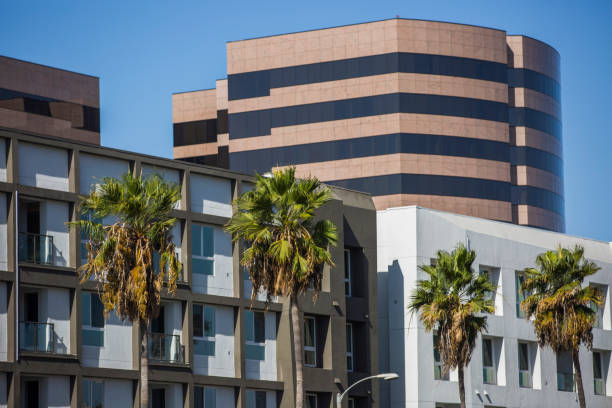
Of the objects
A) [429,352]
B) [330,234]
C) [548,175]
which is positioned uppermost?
[548,175]

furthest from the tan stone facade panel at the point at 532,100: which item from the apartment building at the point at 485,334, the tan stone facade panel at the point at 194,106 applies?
the apartment building at the point at 485,334

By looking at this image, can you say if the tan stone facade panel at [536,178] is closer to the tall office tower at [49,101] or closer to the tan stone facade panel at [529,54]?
the tan stone facade panel at [529,54]

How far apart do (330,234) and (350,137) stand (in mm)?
57086

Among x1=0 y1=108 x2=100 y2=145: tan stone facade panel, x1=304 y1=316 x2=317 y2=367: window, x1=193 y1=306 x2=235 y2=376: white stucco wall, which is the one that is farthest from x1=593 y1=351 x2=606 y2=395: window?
x1=0 y1=108 x2=100 y2=145: tan stone facade panel

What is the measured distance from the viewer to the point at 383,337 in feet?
207

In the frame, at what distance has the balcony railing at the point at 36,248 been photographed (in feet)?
151

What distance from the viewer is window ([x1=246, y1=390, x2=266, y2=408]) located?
53.5 meters

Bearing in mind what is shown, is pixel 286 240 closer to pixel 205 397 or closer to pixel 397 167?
pixel 205 397

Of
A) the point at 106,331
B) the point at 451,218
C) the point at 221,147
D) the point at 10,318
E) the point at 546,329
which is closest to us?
the point at 10,318

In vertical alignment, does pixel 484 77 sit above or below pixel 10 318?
above

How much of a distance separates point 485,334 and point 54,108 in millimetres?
43676

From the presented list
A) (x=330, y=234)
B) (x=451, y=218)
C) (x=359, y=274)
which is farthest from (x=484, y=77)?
(x=330, y=234)

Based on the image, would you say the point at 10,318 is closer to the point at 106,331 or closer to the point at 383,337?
the point at 106,331

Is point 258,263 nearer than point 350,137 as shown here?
Yes
